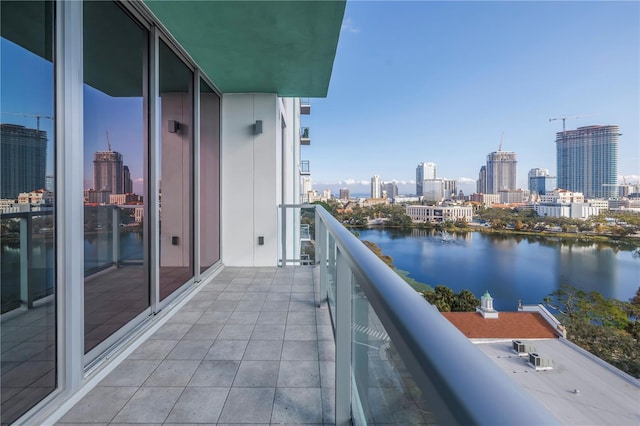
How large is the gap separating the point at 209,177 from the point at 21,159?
3351 millimetres

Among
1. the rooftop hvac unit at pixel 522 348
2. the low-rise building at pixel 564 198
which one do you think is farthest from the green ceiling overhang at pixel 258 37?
the low-rise building at pixel 564 198

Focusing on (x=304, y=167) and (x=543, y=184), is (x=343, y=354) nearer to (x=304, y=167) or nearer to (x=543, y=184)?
(x=543, y=184)

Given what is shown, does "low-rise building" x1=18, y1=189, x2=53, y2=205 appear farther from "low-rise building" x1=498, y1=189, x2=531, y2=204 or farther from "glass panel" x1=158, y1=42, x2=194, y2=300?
"low-rise building" x1=498, y1=189, x2=531, y2=204

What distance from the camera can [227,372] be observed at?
2.40 meters

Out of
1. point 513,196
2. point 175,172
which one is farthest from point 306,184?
point 175,172

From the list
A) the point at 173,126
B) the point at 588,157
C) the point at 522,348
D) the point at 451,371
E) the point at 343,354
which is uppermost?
the point at 588,157

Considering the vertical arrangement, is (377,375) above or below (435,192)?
below

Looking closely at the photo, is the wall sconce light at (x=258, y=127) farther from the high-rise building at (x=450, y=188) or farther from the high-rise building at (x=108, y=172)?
the high-rise building at (x=450, y=188)

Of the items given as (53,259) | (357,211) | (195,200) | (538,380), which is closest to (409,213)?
(357,211)

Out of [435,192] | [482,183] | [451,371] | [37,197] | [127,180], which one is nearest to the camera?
[451,371]

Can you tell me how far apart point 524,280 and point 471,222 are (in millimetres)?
1795

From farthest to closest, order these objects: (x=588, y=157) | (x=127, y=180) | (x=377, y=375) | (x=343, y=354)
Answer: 1. (x=588, y=157)
2. (x=127, y=180)
3. (x=343, y=354)
4. (x=377, y=375)

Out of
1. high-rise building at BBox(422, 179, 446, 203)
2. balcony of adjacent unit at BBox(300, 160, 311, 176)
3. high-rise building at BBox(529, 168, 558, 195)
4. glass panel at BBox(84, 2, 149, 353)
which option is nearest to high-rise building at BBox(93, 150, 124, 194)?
glass panel at BBox(84, 2, 149, 353)

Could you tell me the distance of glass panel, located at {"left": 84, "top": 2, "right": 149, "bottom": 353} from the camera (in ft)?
8.01
